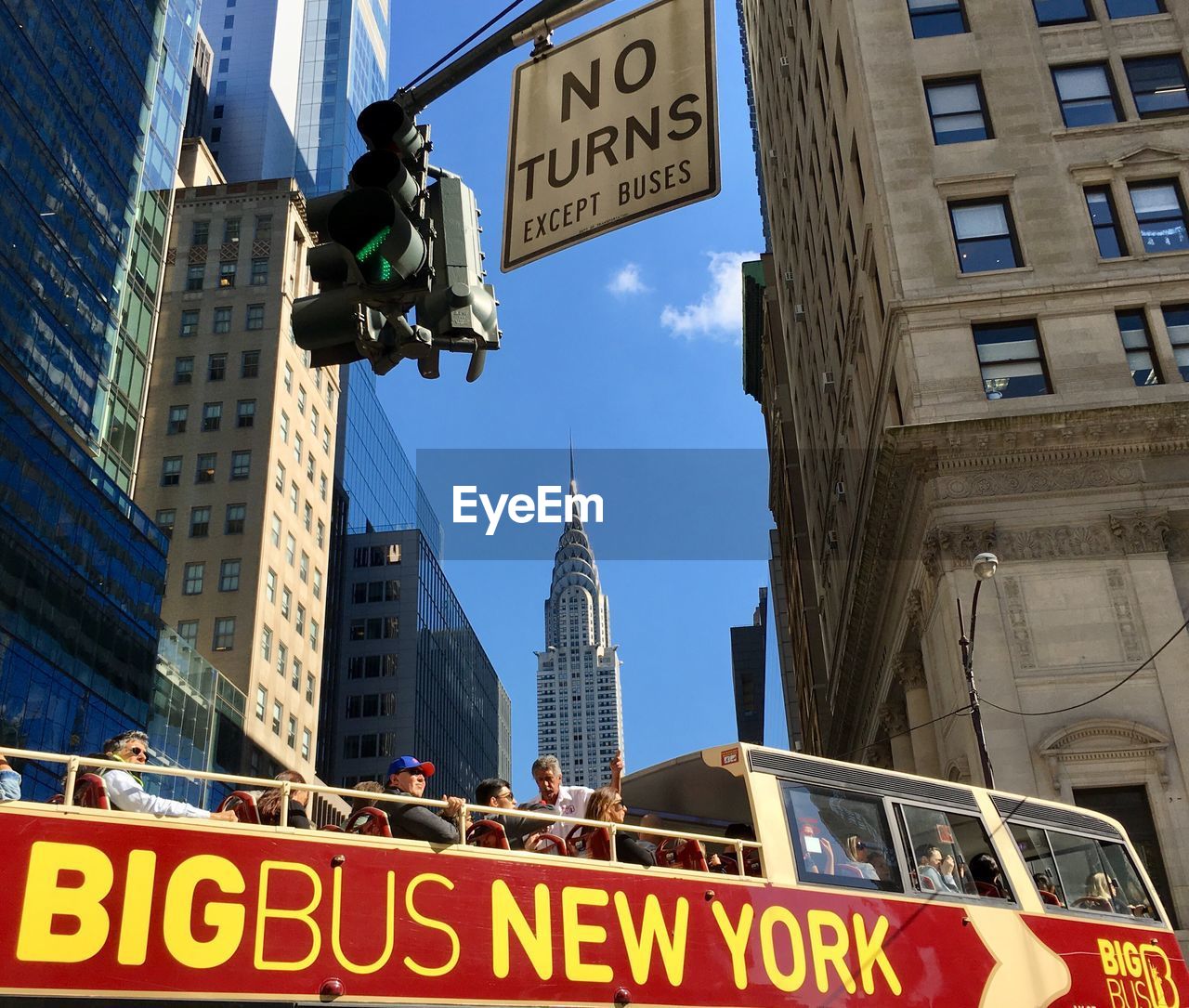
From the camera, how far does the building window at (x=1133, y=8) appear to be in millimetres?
→ 35156

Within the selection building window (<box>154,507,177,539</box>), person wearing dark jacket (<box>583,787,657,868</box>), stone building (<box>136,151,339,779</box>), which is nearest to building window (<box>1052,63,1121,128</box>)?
person wearing dark jacket (<box>583,787,657,868</box>)

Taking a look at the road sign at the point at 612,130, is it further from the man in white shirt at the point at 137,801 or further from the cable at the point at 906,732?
the cable at the point at 906,732

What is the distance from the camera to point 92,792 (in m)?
7.65

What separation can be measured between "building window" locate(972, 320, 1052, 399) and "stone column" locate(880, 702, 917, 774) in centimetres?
1137

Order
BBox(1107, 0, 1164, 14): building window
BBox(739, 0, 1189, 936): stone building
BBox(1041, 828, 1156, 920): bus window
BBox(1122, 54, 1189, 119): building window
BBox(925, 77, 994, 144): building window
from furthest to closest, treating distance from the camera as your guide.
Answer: BBox(1107, 0, 1164, 14): building window
BBox(925, 77, 994, 144): building window
BBox(1122, 54, 1189, 119): building window
BBox(739, 0, 1189, 936): stone building
BBox(1041, 828, 1156, 920): bus window

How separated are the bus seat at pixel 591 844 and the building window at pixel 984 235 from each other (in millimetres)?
26419

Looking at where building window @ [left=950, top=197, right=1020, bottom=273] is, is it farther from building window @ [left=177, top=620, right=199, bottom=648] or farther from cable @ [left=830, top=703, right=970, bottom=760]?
building window @ [left=177, top=620, right=199, bottom=648]

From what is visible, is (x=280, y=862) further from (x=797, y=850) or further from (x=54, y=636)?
(x=54, y=636)

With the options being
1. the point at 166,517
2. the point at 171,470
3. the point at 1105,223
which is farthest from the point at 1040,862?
the point at 171,470

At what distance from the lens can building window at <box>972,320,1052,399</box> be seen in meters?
31.0

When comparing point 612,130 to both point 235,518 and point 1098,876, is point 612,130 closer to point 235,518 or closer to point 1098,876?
point 1098,876

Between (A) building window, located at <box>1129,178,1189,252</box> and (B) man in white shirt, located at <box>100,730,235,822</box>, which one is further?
(A) building window, located at <box>1129,178,1189,252</box>

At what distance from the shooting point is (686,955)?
9.06m

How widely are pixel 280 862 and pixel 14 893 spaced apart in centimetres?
149
